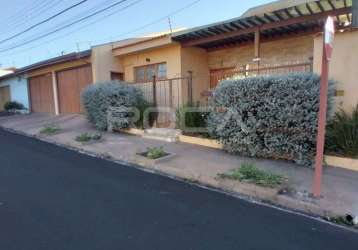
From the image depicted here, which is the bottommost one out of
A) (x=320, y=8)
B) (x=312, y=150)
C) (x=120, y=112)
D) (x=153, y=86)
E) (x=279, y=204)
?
(x=279, y=204)

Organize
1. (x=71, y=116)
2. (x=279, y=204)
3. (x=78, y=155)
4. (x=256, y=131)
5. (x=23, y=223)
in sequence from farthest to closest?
(x=71, y=116)
(x=78, y=155)
(x=256, y=131)
(x=279, y=204)
(x=23, y=223)

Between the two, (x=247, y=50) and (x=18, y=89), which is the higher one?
(x=247, y=50)

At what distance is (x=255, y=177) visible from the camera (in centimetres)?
497

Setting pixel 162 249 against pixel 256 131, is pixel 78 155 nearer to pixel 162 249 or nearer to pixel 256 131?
pixel 256 131

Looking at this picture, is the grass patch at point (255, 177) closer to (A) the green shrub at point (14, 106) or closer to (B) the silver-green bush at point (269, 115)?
(B) the silver-green bush at point (269, 115)

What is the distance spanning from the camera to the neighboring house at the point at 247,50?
6586 millimetres

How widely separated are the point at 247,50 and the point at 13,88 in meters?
18.2

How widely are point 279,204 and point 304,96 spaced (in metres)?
2.55

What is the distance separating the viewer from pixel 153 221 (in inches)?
141

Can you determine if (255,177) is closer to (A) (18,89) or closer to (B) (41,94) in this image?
(B) (41,94)

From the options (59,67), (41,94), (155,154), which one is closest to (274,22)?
(155,154)

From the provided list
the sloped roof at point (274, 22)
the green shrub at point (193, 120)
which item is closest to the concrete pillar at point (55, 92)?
the sloped roof at point (274, 22)

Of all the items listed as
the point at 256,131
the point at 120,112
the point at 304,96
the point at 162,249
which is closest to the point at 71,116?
the point at 120,112

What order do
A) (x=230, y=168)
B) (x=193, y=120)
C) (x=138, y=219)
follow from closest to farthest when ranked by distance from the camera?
(x=138, y=219) < (x=230, y=168) < (x=193, y=120)
